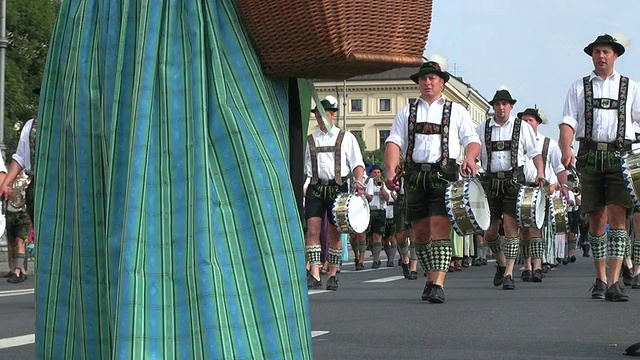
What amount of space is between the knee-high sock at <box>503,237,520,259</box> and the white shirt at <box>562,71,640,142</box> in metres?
3.77

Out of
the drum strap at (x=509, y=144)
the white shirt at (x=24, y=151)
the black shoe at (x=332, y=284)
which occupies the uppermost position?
the drum strap at (x=509, y=144)

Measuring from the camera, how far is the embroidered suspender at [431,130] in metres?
11.9

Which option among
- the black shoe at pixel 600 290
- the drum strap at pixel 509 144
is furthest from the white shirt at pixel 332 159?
the black shoe at pixel 600 290

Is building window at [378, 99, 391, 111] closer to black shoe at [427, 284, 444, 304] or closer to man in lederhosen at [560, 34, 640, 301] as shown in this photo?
man in lederhosen at [560, 34, 640, 301]

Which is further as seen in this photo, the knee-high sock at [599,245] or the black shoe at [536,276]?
the black shoe at [536,276]

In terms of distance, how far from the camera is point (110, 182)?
11.2 ft

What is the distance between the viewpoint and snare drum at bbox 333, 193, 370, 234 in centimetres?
1452

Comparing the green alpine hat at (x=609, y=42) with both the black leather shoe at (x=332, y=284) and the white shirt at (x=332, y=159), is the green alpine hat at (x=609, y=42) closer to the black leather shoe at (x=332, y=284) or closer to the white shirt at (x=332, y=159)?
the black leather shoe at (x=332, y=284)

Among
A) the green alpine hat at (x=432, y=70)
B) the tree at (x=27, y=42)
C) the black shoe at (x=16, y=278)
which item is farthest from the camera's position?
the tree at (x=27, y=42)

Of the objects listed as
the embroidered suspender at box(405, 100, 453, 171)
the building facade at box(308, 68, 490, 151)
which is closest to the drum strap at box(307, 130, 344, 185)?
the embroidered suspender at box(405, 100, 453, 171)

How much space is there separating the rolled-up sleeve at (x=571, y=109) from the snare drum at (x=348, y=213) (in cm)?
369

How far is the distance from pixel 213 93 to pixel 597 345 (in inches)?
171

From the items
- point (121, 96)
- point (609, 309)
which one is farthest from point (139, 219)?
point (609, 309)

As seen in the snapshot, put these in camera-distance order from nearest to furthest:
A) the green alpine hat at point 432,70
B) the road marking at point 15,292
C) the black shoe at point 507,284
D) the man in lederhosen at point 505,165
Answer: the green alpine hat at point 432,70
the road marking at point 15,292
the black shoe at point 507,284
the man in lederhosen at point 505,165
